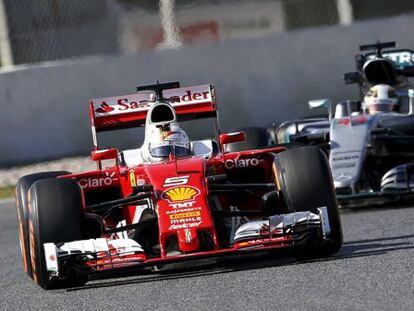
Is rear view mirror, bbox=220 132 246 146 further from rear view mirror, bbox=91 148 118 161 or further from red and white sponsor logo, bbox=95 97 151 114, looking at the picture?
red and white sponsor logo, bbox=95 97 151 114

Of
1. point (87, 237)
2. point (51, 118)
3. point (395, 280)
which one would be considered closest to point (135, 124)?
point (87, 237)

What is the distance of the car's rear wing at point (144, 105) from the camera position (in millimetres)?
10839

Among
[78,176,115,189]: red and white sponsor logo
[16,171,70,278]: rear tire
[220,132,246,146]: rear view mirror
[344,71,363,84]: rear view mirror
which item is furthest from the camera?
[344,71,363,84]: rear view mirror

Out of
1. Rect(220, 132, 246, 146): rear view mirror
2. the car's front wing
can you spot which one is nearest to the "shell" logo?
the car's front wing

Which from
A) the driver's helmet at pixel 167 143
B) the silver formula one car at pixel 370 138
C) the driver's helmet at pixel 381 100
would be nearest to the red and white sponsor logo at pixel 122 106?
the driver's helmet at pixel 167 143

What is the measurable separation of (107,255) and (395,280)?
2039 mm

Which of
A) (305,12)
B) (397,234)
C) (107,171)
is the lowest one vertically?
(397,234)

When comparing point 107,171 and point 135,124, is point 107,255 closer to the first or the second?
point 107,171

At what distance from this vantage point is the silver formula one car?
12.5 m

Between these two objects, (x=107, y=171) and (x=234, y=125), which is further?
(x=234, y=125)

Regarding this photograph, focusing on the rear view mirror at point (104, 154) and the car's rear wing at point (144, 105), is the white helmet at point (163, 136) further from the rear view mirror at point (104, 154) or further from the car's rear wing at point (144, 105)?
the rear view mirror at point (104, 154)

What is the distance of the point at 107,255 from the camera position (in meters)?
8.71

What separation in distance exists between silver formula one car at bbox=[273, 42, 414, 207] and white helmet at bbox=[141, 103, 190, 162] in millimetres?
2325

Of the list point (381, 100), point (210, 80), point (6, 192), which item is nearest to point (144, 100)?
point (381, 100)
